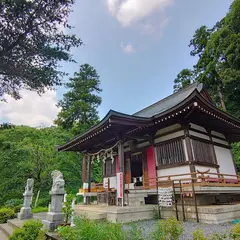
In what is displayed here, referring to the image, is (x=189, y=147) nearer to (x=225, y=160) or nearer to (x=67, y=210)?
(x=225, y=160)

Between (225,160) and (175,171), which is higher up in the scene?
(225,160)

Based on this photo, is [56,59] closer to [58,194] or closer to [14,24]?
[14,24]

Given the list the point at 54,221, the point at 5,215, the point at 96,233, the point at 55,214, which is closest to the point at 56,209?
the point at 55,214

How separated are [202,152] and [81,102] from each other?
1746 centimetres

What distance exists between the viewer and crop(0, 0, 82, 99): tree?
27.6 ft

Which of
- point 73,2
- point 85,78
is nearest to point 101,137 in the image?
point 73,2

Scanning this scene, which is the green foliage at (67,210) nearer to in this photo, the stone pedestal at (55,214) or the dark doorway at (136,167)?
the stone pedestal at (55,214)

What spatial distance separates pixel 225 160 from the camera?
10336mm

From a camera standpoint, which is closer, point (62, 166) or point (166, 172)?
point (166, 172)

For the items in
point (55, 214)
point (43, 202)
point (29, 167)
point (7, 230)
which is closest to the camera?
point (55, 214)

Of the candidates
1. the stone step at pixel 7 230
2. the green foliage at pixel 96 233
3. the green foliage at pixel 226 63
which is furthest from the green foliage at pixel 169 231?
the green foliage at pixel 226 63

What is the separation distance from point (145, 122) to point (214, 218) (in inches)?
169

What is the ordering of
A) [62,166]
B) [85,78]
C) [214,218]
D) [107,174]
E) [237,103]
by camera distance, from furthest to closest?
1. [85,78]
2. [237,103]
3. [62,166]
4. [107,174]
5. [214,218]

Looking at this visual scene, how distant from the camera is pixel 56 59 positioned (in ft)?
32.7
